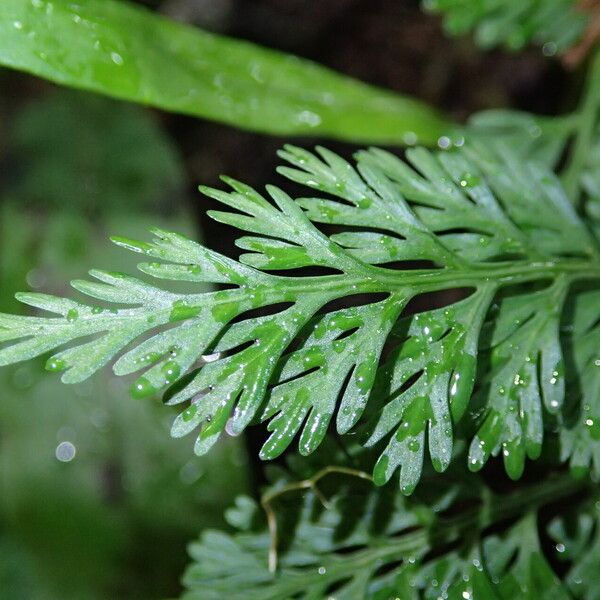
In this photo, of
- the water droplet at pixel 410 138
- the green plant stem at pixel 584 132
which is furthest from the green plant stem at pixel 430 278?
Result: the water droplet at pixel 410 138

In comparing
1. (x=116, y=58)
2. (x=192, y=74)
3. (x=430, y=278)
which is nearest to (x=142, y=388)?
(x=430, y=278)

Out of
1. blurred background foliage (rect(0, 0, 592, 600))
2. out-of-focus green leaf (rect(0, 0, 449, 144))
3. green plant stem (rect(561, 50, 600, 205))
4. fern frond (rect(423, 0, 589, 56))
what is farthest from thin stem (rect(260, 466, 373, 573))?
fern frond (rect(423, 0, 589, 56))

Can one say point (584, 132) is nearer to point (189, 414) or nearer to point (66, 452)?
point (189, 414)

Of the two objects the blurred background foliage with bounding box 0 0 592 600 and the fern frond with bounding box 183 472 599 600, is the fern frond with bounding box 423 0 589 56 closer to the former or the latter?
the blurred background foliage with bounding box 0 0 592 600

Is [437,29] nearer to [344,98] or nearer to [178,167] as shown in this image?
[344,98]

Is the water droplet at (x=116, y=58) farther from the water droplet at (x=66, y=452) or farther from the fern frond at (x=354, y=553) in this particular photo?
the water droplet at (x=66, y=452)

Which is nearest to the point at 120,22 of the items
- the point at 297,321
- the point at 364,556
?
the point at 297,321
